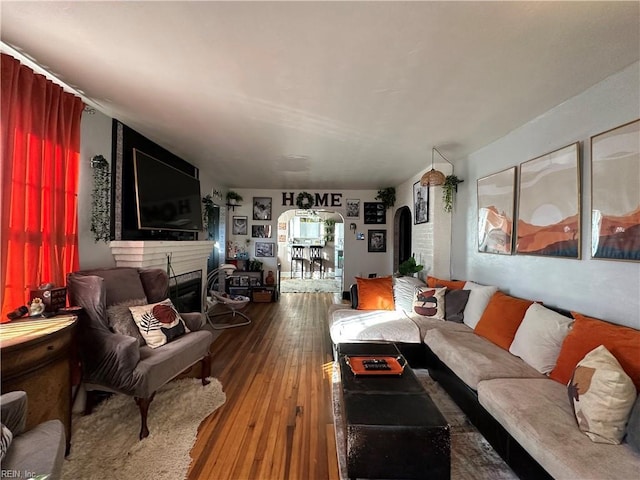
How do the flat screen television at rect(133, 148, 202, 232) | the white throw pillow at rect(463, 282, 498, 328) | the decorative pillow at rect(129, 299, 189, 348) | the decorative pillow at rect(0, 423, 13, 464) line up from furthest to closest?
the flat screen television at rect(133, 148, 202, 232) < the white throw pillow at rect(463, 282, 498, 328) < the decorative pillow at rect(129, 299, 189, 348) < the decorative pillow at rect(0, 423, 13, 464)

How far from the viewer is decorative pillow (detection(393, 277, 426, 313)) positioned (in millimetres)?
3472

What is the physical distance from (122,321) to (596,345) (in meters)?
3.32

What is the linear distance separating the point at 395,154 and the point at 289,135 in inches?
60.0

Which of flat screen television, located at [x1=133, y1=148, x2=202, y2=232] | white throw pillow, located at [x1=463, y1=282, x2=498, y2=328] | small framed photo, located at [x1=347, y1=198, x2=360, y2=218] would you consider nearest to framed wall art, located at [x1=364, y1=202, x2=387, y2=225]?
small framed photo, located at [x1=347, y1=198, x2=360, y2=218]

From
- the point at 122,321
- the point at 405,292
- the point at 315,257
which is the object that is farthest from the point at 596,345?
A: the point at 315,257

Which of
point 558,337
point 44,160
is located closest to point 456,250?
point 558,337

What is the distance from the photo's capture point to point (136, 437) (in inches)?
73.0

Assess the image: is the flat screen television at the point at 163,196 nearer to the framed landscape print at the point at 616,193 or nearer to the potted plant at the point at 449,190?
the potted plant at the point at 449,190

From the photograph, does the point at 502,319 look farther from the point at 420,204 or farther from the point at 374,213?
the point at 374,213

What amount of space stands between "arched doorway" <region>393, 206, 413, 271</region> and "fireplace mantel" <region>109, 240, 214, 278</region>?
3982 mm

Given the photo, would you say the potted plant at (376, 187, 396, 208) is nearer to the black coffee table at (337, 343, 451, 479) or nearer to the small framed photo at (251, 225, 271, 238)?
the small framed photo at (251, 225, 271, 238)

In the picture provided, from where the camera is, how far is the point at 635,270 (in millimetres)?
1703

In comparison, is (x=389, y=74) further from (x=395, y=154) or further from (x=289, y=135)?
(x=395, y=154)

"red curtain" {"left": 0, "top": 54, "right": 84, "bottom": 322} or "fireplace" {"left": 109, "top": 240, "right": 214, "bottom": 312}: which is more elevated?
"red curtain" {"left": 0, "top": 54, "right": 84, "bottom": 322}
